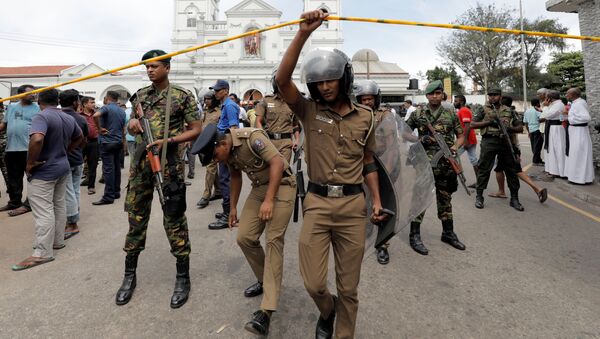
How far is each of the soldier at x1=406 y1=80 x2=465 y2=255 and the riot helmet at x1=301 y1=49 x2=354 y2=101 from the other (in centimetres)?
207

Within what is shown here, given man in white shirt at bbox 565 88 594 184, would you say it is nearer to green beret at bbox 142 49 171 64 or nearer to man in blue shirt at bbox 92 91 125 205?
green beret at bbox 142 49 171 64

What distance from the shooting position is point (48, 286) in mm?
2967

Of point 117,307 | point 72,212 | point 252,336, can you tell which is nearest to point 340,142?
point 252,336

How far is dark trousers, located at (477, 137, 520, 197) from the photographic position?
5348 millimetres

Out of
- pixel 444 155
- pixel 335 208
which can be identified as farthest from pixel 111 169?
pixel 444 155

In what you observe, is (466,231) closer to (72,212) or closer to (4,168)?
(72,212)

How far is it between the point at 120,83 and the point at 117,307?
45.7m

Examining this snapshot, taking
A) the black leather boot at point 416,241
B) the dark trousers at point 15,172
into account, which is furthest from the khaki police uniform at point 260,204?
the dark trousers at point 15,172

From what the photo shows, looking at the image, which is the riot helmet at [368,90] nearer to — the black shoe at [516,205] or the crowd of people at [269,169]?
the crowd of people at [269,169]

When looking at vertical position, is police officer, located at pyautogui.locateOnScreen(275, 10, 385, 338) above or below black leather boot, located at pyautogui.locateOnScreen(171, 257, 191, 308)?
above

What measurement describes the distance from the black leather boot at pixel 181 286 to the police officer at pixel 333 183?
3.75 feet

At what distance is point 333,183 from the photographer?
2.06 m

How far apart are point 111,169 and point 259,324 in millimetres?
5029

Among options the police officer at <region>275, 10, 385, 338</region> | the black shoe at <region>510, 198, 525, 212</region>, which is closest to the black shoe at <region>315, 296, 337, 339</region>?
the police officer at <region>275, 10, 385, 338</region>
